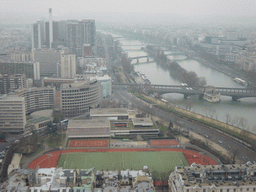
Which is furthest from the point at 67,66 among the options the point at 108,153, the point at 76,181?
the point at 76,181

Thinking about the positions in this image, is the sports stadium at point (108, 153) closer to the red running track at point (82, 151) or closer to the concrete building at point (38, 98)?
the red running track at point (82, 151)

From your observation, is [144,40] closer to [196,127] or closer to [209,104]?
[209,104]

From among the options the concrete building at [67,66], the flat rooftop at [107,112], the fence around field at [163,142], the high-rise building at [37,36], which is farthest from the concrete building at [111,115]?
the high-rise building at [37,36]

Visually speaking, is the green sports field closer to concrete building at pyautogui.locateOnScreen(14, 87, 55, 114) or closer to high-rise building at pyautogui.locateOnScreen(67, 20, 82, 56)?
concrete building at pyautogui.locateOnScreen(14, 87, 55, 114)

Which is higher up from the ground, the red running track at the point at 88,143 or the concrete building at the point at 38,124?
the concrete building at the point at 38,124

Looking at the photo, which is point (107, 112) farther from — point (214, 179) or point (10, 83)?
point (214, 179)
